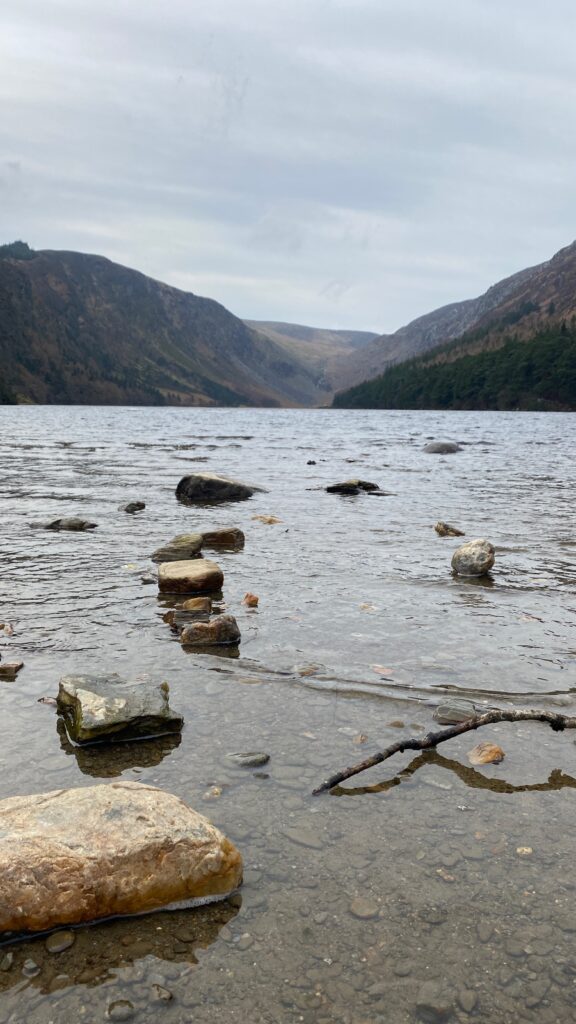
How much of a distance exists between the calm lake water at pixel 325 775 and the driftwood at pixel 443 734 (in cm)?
11

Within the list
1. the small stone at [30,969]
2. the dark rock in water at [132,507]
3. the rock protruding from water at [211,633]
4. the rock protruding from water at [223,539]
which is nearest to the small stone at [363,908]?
the small stone at [30,969]

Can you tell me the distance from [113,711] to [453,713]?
2.42 m

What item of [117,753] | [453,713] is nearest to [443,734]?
[453,713]

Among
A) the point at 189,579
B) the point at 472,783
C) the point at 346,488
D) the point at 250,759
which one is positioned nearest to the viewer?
the point at 472,783

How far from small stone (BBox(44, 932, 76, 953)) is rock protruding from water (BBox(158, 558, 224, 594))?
5.62m

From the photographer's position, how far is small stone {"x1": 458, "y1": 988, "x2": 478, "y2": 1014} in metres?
2.61

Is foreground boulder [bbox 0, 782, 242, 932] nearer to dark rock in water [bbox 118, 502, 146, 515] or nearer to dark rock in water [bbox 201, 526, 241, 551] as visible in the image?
dark rock in water [bbox 201, 526, 241, 551]

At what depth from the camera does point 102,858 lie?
3.15 m

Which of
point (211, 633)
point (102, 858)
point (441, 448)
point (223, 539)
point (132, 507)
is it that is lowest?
point (132, 507)

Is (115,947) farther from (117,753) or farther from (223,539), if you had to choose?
(223,539)

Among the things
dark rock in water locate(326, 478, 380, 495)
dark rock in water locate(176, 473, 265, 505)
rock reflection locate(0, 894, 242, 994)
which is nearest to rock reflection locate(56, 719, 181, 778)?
rock reflection locate(0, 894, 242, 994)

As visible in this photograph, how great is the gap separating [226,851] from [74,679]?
7.39 feet

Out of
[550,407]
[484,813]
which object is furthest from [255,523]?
[550,407]

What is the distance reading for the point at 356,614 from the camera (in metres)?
7.67
